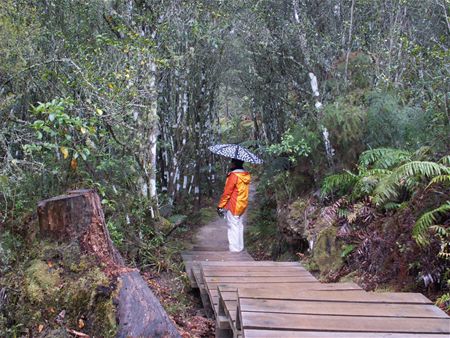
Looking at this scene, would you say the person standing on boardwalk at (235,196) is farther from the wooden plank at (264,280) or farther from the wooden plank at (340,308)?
the wooden plank at (340,308)

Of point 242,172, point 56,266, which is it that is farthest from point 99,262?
point 242,172

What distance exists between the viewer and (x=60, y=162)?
8.29 metres

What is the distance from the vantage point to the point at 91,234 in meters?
5.64

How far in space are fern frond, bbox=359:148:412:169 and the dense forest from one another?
3 centimetres

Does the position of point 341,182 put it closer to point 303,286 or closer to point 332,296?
point 303,286

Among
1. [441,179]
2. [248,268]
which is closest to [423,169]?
[441,179]

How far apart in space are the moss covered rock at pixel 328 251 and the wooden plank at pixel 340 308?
3.63 metres

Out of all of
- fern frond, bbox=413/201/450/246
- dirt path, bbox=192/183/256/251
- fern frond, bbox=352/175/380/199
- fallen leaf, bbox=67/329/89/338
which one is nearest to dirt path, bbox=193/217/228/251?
dirt path, bbox=192/183/256/251

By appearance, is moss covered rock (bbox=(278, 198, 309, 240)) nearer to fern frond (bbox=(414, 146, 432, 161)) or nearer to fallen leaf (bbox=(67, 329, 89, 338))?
fern frond (bbox=(414, 146, 432, 161))

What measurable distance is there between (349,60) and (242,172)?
3.57 metres

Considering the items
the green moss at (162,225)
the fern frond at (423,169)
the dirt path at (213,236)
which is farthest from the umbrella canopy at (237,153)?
the fern frond at (423,169)

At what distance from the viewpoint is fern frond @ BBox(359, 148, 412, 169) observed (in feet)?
26.9

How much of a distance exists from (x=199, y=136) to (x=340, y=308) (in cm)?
1164

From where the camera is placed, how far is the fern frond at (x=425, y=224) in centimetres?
569
